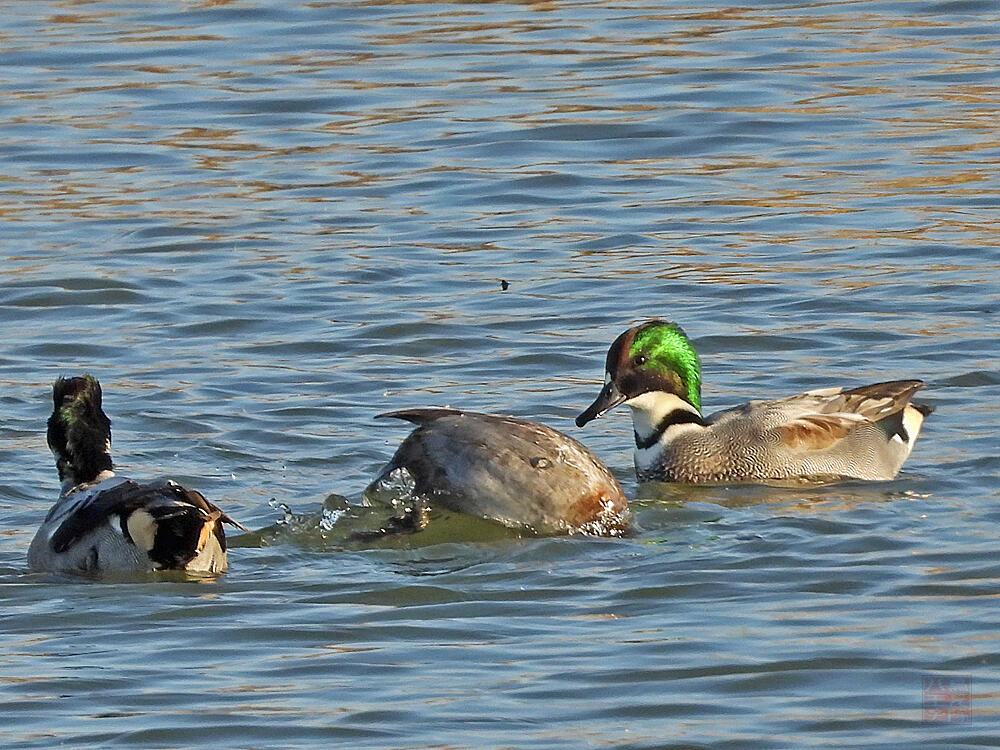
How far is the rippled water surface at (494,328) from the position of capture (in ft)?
22.4

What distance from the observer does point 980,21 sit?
64.2 feet

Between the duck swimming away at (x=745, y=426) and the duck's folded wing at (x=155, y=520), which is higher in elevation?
the duck's folded wing at (x=155, y=520)

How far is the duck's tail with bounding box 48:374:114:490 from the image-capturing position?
29.8 ft

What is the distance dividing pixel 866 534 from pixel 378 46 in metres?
11.5

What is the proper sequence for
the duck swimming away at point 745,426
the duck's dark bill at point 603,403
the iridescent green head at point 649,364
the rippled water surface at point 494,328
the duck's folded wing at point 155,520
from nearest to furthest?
the rippled water surface at point 494,328, the duck's folded wing at point 155,520, the duck's dark bill at point 603,403, the duck swimming away at point 745,426, the iridescent green head at point 649,364

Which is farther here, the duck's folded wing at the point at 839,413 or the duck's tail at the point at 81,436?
the duck's folded wing at the point at 839,413

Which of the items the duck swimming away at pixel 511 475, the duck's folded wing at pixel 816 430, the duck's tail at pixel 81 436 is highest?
the duck's tail at pixel 81 436

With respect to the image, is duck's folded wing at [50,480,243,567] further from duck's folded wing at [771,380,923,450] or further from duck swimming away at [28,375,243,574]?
duck's folded wing at [771,380,923,450]

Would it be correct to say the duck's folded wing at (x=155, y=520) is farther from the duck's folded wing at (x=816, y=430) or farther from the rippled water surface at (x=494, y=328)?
the duck's folded wing at (x=816, y=430)

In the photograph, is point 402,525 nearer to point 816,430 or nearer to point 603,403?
point 603,403

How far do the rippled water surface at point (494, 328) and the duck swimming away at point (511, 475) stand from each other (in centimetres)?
14

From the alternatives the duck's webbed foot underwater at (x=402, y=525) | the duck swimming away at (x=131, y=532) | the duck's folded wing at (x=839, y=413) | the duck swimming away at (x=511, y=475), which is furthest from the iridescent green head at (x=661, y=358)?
the duck swimming away at (x=131, y=532)

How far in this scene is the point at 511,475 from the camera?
871cm

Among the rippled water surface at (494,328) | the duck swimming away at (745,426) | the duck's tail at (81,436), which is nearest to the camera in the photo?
the rippled water surface at (494,328)
